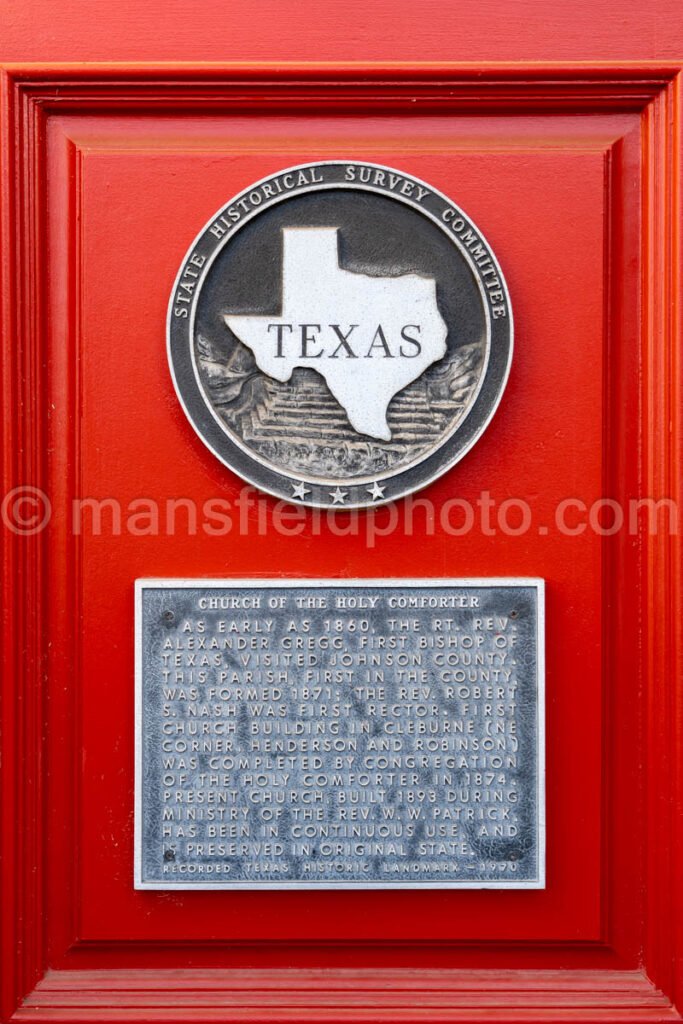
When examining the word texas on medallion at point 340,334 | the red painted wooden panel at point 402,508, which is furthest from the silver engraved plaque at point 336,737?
the word texas on medallion at point 340,334

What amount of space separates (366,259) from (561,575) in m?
1.12

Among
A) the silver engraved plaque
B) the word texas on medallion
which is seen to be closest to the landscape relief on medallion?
the word texas on medallion

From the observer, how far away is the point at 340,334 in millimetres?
2590

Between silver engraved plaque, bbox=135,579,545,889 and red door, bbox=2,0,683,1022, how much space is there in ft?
0.34

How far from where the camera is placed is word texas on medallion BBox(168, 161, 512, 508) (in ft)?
8.48

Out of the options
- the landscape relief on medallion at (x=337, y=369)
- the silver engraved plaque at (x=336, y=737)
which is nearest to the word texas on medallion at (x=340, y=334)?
the landscape relief on medallion at (x=337, y=369)

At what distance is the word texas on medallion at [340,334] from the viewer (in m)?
Result: 2.58

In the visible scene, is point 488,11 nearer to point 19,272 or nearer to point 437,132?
point 437,132

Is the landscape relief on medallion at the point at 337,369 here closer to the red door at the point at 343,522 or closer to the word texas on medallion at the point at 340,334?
the word texas on medallion at the point at 340,334

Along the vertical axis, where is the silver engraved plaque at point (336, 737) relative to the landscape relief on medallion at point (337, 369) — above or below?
below

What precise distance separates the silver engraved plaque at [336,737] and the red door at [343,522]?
0.34 ft

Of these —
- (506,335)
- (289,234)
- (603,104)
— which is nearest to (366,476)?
(506,335)

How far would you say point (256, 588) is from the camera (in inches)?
103

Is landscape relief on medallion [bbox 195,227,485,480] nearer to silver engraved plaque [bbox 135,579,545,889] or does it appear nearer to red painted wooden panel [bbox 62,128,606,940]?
red painted wooden panel [bbox 62,128,606,940]
